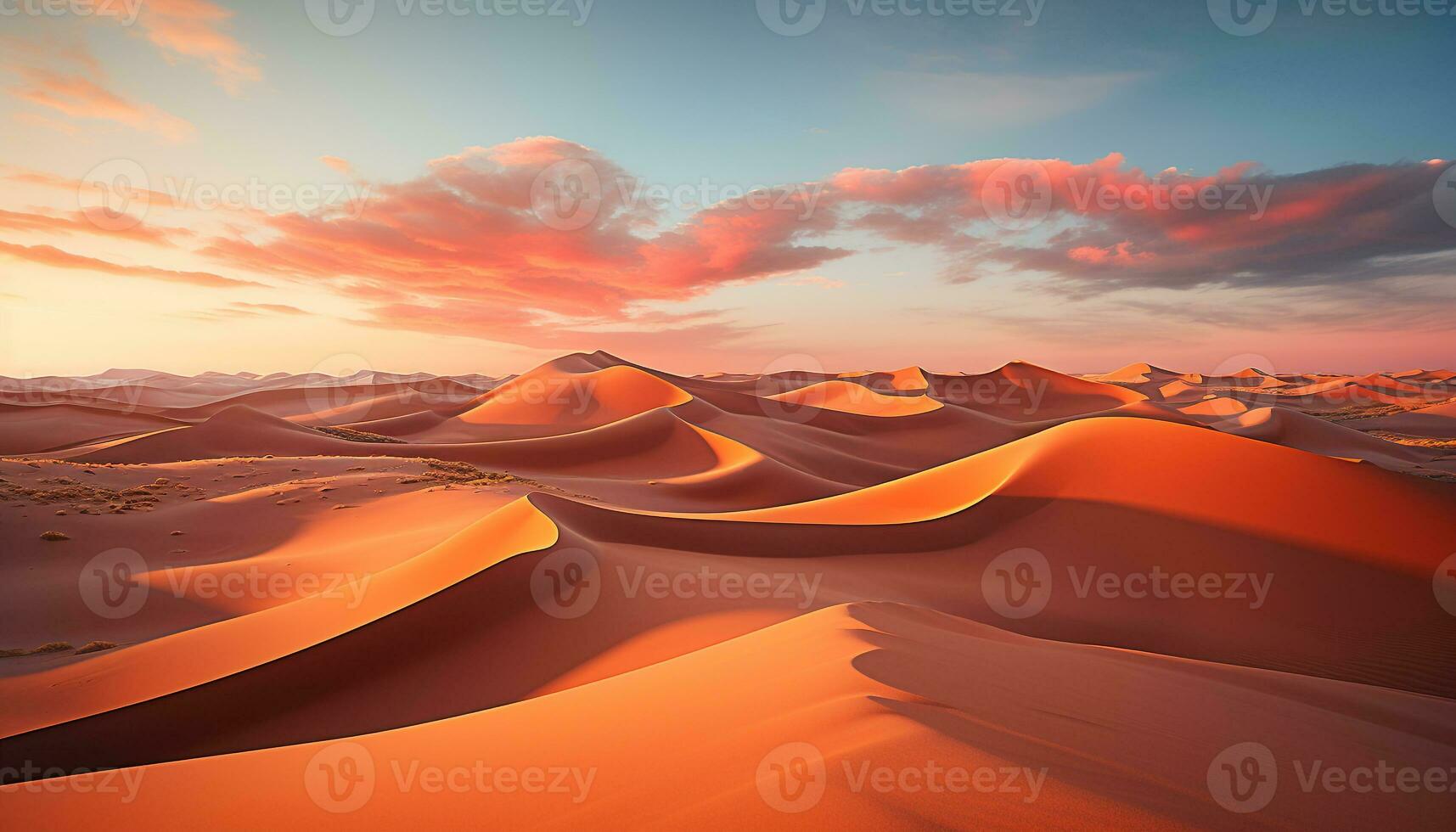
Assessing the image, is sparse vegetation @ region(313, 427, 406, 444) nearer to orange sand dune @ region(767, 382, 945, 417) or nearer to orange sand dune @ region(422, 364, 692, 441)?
orange sand dune @ region(422, 364, 692, 441)

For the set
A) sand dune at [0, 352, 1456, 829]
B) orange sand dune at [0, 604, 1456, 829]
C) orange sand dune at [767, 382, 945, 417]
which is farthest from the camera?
orange sand dune at [767, 382, 945, 417]

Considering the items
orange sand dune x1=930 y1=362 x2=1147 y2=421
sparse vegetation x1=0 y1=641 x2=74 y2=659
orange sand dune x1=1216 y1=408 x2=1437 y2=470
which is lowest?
sparse vegetation x1=0 y1=641 x2=74 y2=659

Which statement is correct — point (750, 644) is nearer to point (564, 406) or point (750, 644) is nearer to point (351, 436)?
point (351, 436)

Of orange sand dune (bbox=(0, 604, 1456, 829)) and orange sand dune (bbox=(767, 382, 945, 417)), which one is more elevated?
orange sand dune (bbox=(767, 382, 945, 417))

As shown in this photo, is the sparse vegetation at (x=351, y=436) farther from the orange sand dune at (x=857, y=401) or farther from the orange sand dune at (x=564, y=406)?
the orange sand dune at (x=857, y=401)

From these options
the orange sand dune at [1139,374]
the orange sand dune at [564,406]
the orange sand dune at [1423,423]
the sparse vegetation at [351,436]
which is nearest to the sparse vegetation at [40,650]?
the sparse vegetation at [351,436]

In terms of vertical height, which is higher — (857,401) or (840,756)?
(857,401)

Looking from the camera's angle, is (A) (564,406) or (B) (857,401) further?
(B) (857,401)

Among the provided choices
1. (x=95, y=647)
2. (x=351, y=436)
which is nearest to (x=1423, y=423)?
(x=95, y=647)

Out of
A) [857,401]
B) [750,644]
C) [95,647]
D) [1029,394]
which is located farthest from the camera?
[1029,394]

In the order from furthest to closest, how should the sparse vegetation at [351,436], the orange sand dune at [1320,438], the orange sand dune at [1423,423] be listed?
1. the orange sand dune at [1423,423]
2. the sparse vegetation at [351,436]
3. the orange sand dune at [1320,438]

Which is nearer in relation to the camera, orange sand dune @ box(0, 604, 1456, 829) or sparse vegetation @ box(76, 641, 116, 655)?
orange sand dune @ box(0, 604, 1456, 829)

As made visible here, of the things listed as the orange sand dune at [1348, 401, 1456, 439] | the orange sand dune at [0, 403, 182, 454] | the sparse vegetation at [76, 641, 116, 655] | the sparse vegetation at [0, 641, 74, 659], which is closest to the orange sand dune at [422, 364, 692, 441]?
the orange sand dune at [0, 403, 182, 454]

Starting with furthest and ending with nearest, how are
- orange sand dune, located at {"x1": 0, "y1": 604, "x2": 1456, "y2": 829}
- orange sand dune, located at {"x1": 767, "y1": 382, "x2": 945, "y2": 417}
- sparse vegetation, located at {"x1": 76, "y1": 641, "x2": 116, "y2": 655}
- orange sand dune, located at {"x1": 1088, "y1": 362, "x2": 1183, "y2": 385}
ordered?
orange sand dune, located at {"x1": 1088, "y1": 362, "x2": 1183, "y2": 385} → orange sand dune, located at {"x1": 767, "y1": 382, "x2": 945, "y2": 417} → sparse vegetation, located at {"x1": 76, "y1": 641, "x2": 116, "y2": 655} → orange sand dune, located at {"x1": 0, "y1": 604, "x2": 1456, "y2": 829}
